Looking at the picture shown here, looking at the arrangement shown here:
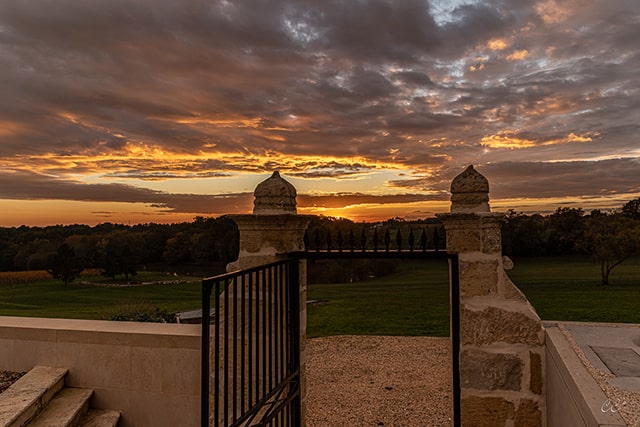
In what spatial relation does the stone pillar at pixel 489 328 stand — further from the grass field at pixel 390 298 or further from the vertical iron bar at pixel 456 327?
the grass field at pixel 390 298

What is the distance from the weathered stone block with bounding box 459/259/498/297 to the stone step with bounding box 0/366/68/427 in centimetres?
382

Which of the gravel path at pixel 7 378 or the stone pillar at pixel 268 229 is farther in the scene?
the gravel path at pixel 7 378

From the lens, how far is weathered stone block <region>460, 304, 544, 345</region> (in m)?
2.85

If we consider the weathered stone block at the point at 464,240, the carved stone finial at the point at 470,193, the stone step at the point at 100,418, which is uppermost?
the carved stone finial at the point at 470,193

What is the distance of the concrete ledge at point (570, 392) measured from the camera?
1639 mm

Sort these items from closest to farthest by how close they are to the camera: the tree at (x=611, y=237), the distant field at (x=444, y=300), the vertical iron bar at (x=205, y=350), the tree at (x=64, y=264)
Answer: the vertical iron bar at (x=205, y=350) → the distant field at (x=444, y=300) → the tree at (x=611, y=237) → the tree at (x=64, y=264)

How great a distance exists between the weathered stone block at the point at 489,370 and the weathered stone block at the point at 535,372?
83mm

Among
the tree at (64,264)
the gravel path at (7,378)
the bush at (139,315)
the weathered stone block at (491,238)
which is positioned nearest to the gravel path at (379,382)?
the bush at (139,315)

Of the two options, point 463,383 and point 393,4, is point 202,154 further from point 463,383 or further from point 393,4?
point 463,383

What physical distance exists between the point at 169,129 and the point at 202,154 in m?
0.78

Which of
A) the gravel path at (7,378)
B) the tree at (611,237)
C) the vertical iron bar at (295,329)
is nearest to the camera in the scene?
the vertical iron bar at (295,329)

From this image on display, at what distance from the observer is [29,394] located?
3590mm

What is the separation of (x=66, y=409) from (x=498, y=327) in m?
3.89

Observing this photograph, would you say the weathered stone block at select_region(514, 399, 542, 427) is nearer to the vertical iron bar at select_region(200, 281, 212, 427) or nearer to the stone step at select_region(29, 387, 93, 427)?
the vertical iron bar at select_region(200, 281, 212, 427)
